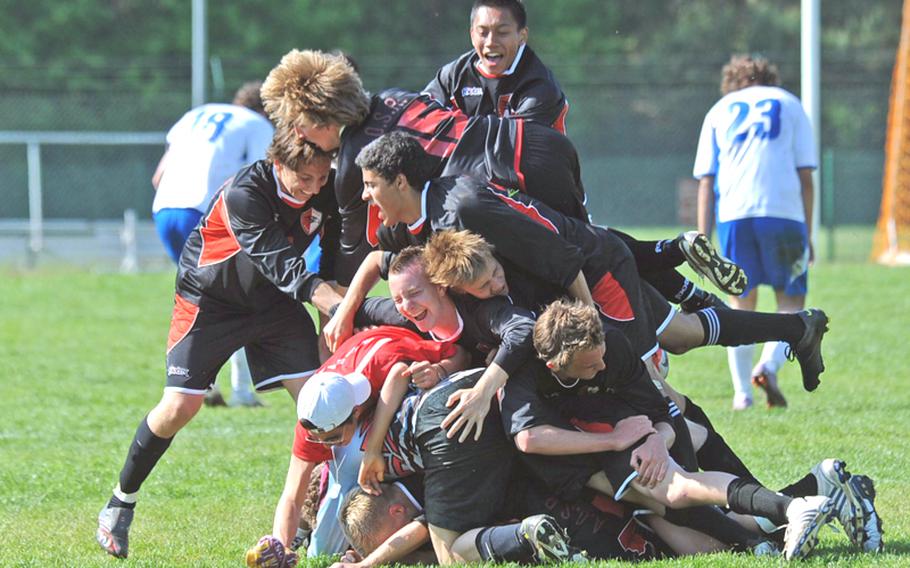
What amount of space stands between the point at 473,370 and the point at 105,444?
3.74 metres

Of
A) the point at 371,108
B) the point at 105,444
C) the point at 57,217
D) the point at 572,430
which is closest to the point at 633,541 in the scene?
the point at 572,430

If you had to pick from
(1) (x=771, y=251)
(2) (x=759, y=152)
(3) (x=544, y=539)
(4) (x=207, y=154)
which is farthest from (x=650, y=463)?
(4) (x=207, y=154)

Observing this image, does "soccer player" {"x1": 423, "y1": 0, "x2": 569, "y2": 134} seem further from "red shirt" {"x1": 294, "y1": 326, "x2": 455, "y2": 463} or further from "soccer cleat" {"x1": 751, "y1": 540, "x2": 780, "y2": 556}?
"soccer cleat" {"x1": 751, "y1": 540, "x2": 780, "y2": 556}

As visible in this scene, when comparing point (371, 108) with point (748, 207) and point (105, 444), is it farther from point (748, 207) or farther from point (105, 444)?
point (748, 207)

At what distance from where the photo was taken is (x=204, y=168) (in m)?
9.15

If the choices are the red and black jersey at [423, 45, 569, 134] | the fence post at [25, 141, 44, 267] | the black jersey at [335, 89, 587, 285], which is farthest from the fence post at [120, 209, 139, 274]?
the black jersey at [335, 89, 587, 285]

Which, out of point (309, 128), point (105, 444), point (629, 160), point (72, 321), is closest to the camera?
point (309, 128)

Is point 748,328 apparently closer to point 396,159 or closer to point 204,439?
point 396,159

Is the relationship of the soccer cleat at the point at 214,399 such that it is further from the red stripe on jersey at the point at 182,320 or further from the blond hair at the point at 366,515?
the blond hair at the point at 366,515

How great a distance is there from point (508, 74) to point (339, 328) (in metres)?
1.69

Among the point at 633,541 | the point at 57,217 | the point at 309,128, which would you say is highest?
the point at 309,128

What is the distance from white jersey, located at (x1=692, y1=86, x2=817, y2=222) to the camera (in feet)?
29.1

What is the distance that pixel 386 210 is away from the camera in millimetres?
5191

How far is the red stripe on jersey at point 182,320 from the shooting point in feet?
19.8
